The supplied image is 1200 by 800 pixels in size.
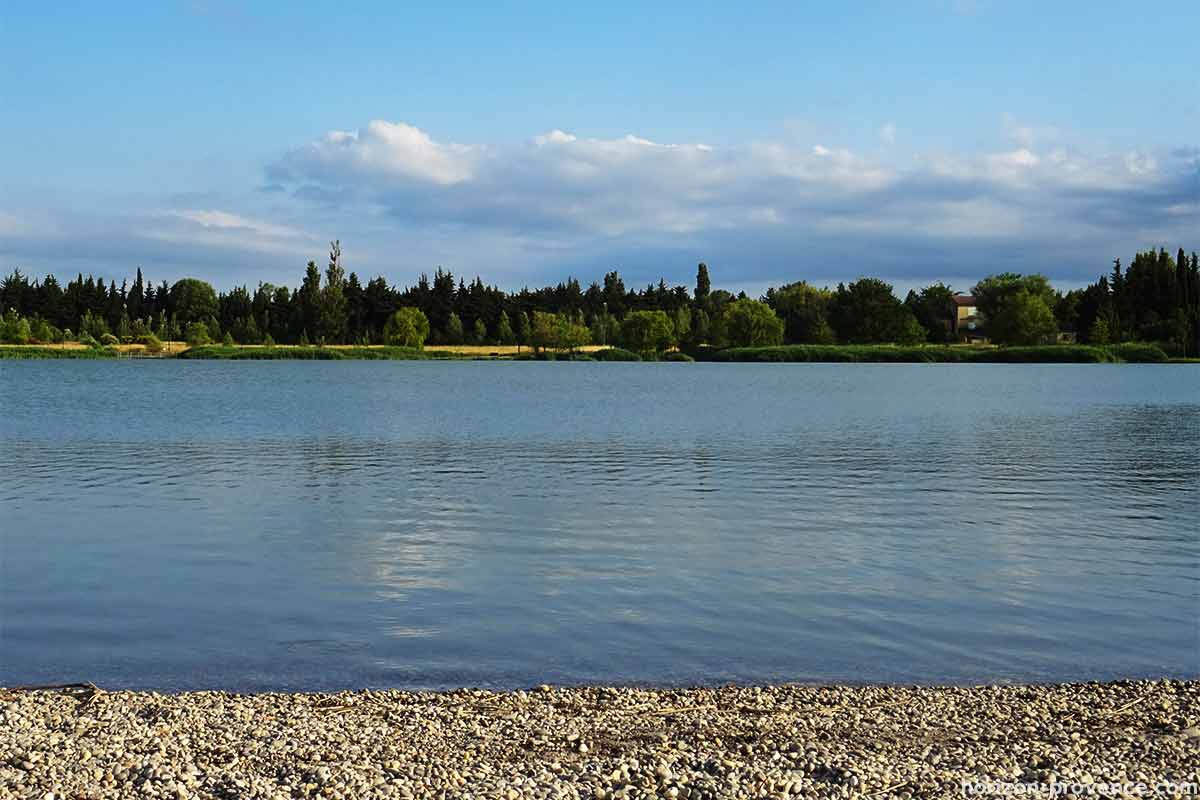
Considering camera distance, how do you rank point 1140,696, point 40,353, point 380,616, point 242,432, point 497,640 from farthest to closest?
point 40,353 < point 242,432 < point 380,616 < point 497,640 < point 1140,696

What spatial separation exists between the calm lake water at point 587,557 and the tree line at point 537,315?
360 ft

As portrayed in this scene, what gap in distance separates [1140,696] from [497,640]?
554 cm

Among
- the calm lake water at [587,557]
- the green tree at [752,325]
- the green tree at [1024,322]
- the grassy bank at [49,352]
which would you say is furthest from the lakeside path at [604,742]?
the green tree at [1024,322]

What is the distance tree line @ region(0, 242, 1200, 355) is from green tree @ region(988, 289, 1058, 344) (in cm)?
17

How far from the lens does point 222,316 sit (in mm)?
153500

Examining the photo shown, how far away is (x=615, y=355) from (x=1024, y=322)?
49596mm

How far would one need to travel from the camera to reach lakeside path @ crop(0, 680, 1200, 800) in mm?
7055

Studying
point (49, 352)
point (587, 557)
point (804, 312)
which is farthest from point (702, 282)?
point (587, 557)

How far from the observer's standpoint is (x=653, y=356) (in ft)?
→ 489

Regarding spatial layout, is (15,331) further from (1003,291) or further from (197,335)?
(1003,291)

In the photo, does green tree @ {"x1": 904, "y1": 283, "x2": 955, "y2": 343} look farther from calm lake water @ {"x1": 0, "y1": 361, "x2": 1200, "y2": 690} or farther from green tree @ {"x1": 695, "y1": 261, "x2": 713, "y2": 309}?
calm lake water @ {"x1": 0, "y1": 361, "x2": 1200, "y2": 690}

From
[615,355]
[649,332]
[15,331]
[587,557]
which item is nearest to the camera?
[587,557]

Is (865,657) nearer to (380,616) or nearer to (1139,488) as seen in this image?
(380,616)

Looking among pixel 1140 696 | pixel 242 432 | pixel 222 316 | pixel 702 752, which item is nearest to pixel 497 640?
pixel 702 752
